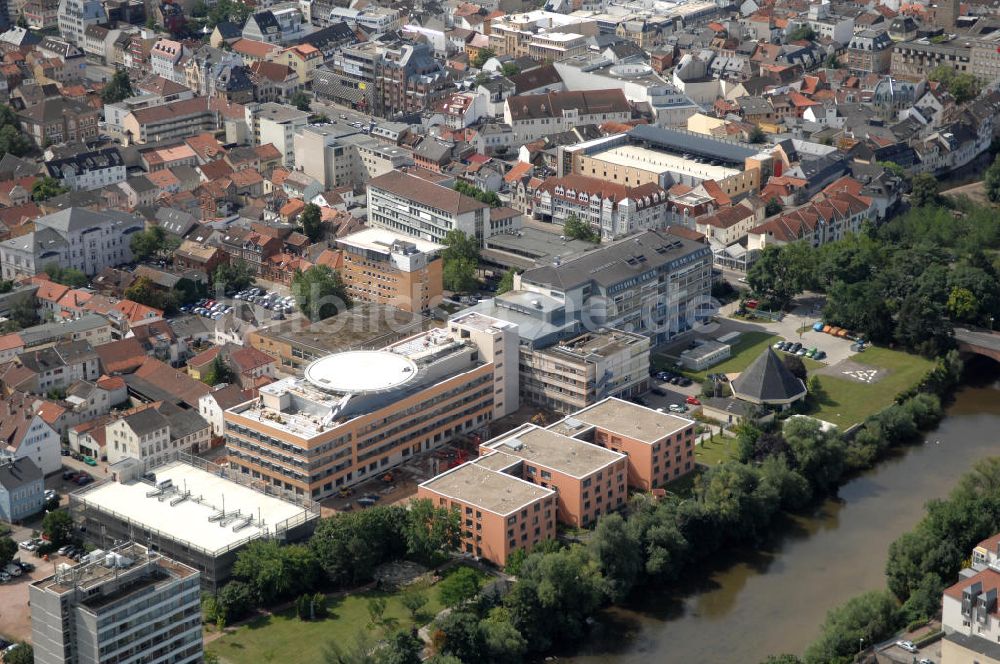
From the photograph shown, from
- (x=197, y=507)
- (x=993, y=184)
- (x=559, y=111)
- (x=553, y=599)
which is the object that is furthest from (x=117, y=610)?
(x=993, y=184)

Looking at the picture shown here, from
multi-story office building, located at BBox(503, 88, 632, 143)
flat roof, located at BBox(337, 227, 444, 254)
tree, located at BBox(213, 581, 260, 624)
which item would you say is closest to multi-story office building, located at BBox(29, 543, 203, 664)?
tree, located at BBox(213, 581, 260, 624)

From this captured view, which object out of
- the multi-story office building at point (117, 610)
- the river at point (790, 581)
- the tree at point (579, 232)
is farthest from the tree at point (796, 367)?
the multi-story office building at point (117, 610)

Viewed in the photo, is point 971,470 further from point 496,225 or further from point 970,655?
point 496,225

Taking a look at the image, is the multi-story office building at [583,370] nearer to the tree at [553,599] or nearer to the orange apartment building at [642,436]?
the orange apartment building at [642,436]

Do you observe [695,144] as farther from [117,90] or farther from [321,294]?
[117,90]

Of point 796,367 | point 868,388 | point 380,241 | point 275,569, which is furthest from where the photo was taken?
point 380,241
